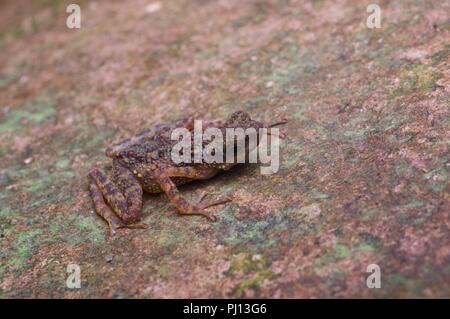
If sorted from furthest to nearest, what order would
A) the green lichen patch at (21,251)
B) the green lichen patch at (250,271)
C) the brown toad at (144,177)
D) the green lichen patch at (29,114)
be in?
the green lichen patch at (29,114) → the brown toad at (144,177) → the green lichen patch at (21,251) → the green lichen patch at (250,271)

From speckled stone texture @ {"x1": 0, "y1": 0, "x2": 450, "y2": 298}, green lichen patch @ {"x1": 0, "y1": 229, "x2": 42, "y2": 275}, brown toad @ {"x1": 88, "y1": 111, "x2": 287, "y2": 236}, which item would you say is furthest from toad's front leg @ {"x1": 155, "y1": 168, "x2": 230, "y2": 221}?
green lichen patch @ {"x1": 0, "y1": 229, "x2": 42, "y2": 275}

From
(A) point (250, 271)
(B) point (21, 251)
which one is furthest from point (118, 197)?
(A) point (250, 271)

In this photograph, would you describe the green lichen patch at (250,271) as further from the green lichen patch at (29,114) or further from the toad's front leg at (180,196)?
the green lichen patch at (29,114)

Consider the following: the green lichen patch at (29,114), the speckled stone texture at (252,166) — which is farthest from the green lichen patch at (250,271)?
the green lichen patch at (29,114)

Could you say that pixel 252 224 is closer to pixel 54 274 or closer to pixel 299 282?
pixel 299 282

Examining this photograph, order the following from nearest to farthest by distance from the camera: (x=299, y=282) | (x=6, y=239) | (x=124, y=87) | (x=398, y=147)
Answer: (x=299, y=282), (x=398, y=147), (x=6, y=239), (x=124, y=87)

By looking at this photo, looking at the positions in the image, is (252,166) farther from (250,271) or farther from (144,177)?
(250,271)
